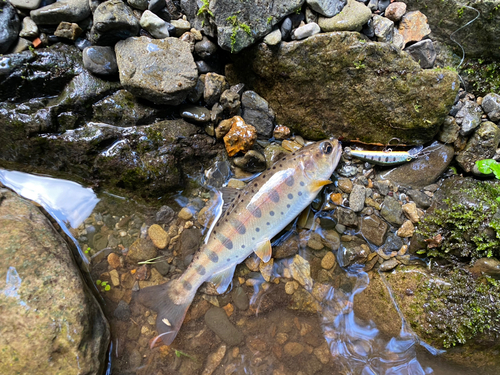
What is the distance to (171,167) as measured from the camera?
4.61m

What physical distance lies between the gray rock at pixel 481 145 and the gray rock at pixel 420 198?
0.74m

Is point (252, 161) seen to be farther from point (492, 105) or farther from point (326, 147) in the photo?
point (492, 105)

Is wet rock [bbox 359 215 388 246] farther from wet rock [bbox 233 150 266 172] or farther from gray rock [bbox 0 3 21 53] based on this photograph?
gray rock [bbox 0 3 21 53]

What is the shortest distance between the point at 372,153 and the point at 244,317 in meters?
3.30

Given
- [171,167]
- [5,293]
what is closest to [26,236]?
[5,293]

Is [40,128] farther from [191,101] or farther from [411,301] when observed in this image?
[411,301]

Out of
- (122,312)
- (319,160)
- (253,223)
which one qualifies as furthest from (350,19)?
(122,312)

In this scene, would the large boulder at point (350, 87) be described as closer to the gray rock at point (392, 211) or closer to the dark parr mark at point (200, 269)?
the gray rock at point (392, 211)

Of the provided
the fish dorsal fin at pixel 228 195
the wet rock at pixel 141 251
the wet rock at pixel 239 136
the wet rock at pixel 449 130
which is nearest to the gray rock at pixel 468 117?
→ the wet rock at pixel 449 130

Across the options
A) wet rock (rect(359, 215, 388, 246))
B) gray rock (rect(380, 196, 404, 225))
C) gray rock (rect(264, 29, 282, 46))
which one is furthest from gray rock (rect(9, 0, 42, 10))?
gray rock (rect(380, 196, 404, 225))

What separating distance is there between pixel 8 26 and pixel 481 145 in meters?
7.26

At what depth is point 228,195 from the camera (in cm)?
464

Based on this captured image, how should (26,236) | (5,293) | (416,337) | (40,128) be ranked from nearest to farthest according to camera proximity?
(5,293), (26,236), (416,337), (40,128)

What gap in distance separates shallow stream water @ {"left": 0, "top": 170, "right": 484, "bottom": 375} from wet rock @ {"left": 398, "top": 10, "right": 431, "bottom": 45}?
3.39m
